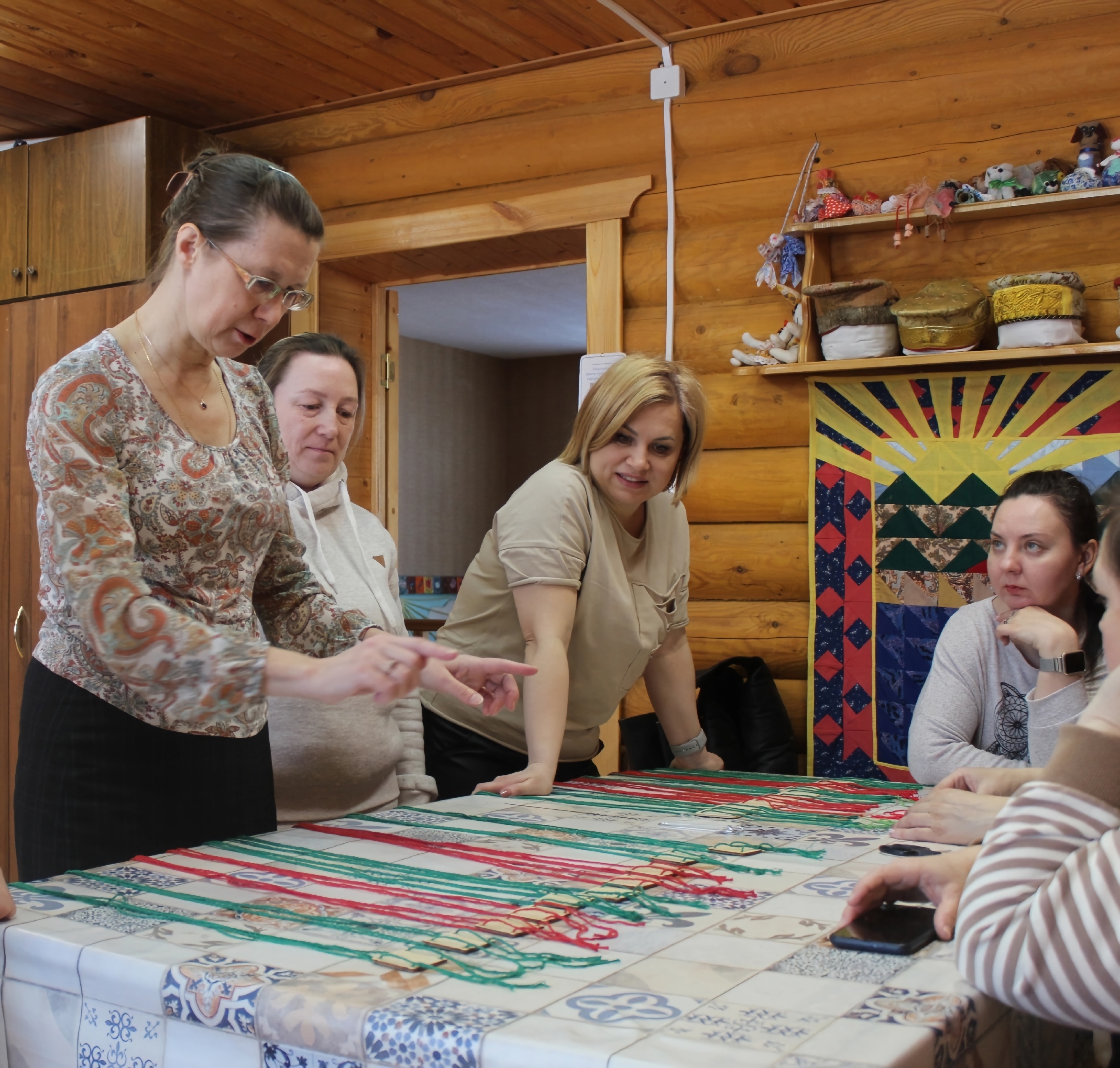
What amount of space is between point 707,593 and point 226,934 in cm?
227

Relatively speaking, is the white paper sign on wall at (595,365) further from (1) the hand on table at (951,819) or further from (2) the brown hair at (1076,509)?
(1) the hand on table at (951,819)

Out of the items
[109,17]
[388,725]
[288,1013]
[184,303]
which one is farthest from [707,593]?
[288,1013]

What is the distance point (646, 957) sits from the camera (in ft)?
3.28

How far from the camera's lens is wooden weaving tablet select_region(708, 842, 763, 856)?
4.65ft

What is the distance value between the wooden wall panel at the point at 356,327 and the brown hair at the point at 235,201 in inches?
89.2

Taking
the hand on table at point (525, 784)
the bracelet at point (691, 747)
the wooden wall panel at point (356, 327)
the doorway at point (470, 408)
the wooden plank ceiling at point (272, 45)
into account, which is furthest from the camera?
the doorway at point (470, 408)

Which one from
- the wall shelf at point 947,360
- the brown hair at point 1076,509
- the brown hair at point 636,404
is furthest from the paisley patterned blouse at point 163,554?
the wall shelf at point 947,360

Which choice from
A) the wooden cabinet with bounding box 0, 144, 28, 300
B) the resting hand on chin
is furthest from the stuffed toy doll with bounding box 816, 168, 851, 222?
the wooden cabinet with bounding box 0, 144, 28, 300

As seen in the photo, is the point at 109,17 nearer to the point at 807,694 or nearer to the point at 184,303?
the point at 184,303

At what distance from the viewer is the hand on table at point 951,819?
1479mm

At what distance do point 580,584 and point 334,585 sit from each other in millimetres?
439

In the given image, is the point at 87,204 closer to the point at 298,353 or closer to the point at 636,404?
the point at 298,353

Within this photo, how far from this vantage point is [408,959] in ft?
3.22

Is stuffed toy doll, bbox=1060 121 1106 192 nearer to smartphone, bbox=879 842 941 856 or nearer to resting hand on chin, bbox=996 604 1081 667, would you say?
resting hand on chin, bbox=996 604 1081 667
